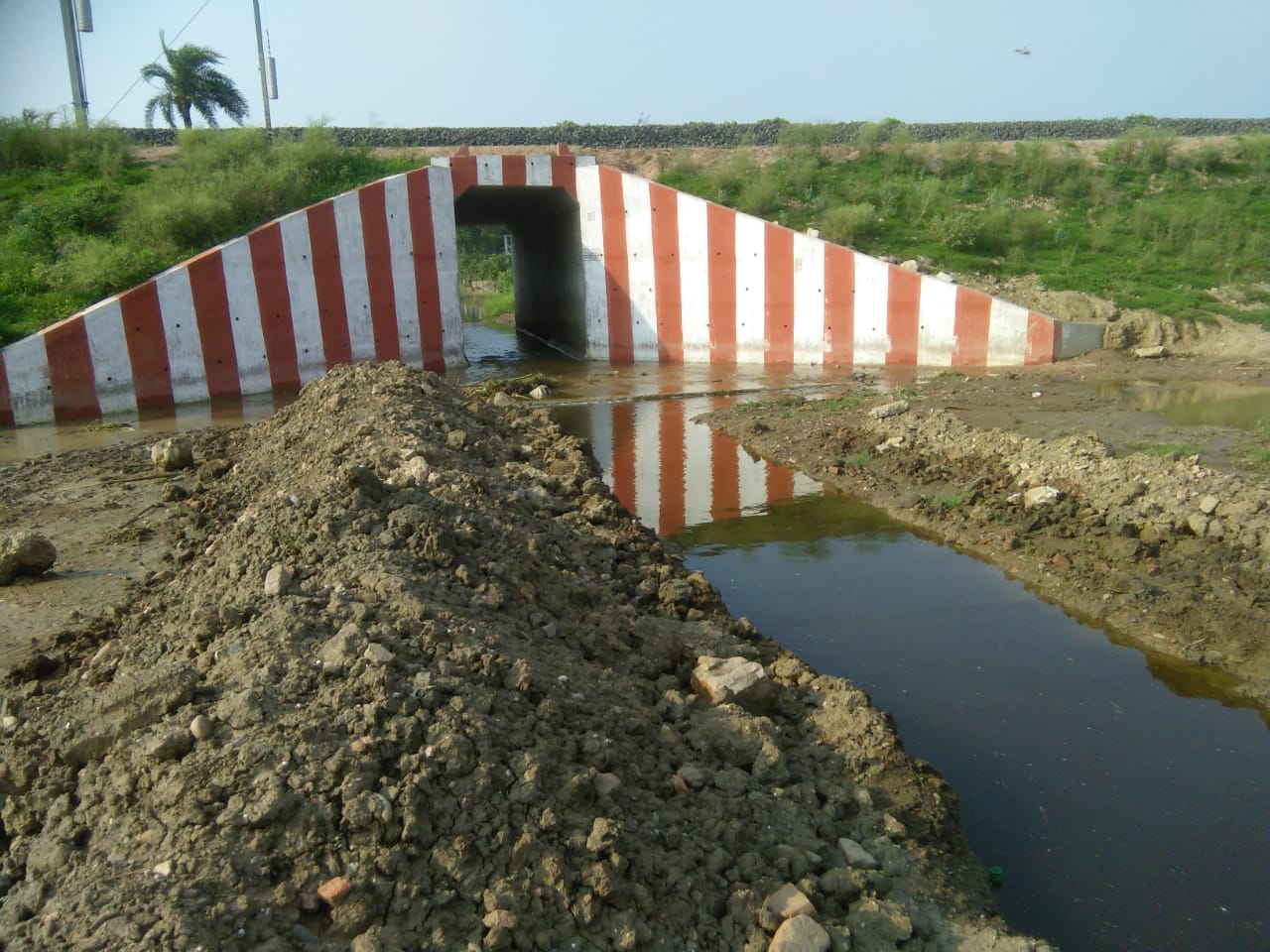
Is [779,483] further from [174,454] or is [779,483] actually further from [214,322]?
[214,322]

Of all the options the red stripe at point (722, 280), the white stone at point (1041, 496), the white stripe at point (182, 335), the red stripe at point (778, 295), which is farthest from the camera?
the red stripe at point (722, 280)

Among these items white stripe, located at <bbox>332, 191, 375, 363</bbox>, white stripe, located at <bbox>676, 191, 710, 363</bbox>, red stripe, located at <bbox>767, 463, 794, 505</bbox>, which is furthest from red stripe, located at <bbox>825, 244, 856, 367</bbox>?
white stripe, located at <bbox>332, 191, 375, 363</bbox>

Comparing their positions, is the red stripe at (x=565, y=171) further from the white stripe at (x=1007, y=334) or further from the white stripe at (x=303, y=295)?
the white stripe at (x=1007, y=334)

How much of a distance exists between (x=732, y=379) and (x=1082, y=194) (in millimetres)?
9038

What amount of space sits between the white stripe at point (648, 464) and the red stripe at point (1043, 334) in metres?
5.29

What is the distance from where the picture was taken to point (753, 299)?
555 inches

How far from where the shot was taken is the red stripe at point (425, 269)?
13836 millimetres

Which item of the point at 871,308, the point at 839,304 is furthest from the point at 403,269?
the point at 871,308

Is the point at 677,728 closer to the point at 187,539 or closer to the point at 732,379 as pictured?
the point at 187,539

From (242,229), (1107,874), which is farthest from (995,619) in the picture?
(242,229)

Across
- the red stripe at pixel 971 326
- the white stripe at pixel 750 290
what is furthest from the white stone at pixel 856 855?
the white stripe at pixel 750 290

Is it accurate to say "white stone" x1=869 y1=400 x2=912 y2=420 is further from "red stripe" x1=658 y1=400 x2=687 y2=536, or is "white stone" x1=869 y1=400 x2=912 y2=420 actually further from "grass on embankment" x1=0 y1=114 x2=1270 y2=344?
"grass on embankment" x1=0 y1=114 x2=1270 y2=344

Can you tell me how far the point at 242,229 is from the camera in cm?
1401

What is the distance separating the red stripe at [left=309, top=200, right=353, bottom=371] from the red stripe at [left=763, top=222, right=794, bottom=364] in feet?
19.8
